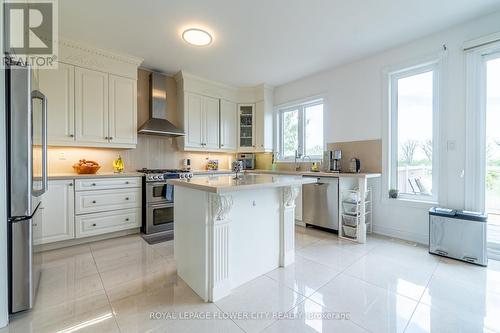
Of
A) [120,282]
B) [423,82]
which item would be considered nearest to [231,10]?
[423,82]

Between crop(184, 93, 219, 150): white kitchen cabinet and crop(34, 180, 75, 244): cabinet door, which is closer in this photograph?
crop(34, 180, 75, 244): cabinet door

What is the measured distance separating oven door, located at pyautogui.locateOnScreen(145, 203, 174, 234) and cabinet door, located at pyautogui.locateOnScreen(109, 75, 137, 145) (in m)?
1.12

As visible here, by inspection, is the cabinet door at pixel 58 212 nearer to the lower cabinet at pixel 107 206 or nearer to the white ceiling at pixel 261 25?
the lower cabinet at pixel 107 206

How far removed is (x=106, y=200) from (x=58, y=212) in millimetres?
503

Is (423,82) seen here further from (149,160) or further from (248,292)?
(149,160)

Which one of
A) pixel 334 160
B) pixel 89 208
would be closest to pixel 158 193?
pixel 89 208

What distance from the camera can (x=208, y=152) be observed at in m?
4.71

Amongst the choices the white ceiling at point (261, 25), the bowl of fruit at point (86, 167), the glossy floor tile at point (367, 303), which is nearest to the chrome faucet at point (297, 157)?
the white ceiling at point (261, 25)

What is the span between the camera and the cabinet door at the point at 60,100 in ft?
9.17

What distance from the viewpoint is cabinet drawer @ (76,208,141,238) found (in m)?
2.81

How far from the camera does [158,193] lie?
3.35 metres

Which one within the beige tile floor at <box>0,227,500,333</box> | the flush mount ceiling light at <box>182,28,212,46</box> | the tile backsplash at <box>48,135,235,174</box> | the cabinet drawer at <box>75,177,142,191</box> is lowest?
the beige tile floor at <box>0,227,500,333</box>

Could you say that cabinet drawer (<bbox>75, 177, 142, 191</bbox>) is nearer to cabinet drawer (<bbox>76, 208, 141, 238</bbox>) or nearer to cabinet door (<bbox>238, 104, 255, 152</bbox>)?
cabinet drawer (<bbox>76, 208, 141, 238</bbox>)

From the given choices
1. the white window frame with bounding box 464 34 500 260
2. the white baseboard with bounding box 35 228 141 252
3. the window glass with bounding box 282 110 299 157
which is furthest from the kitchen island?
the window glass with bounding box 282 110 299 157
